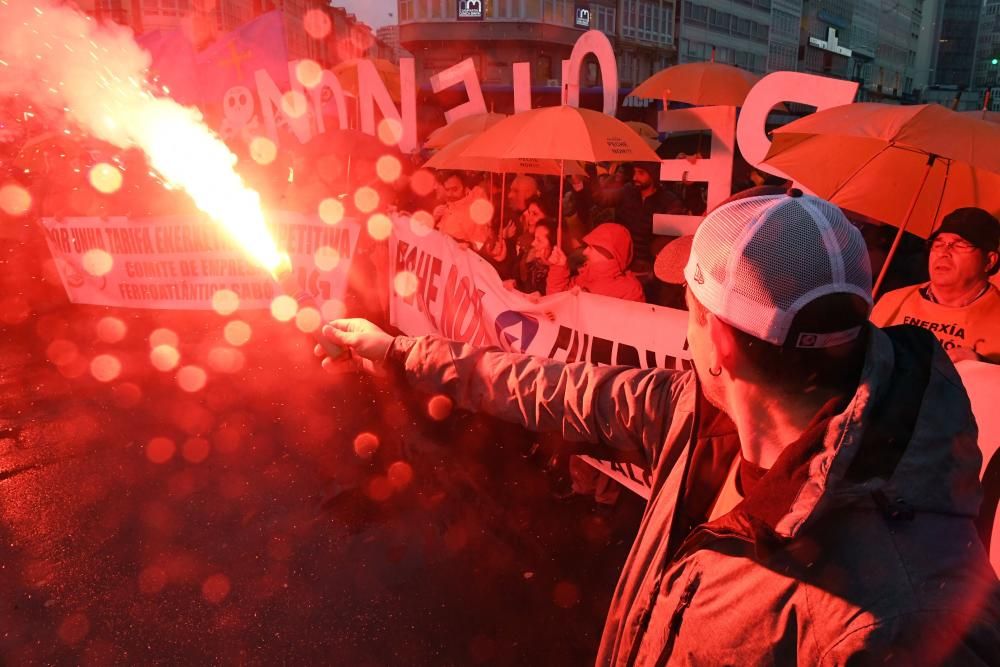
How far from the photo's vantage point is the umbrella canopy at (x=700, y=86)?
1011cm

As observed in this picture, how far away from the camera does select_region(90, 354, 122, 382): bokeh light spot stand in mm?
7848

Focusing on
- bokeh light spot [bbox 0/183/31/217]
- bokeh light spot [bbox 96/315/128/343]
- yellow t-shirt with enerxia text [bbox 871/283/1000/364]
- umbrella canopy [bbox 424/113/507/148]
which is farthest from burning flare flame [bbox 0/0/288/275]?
bokeh light spot [bbox 0/183/31/217]

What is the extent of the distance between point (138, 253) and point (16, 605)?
284 inches

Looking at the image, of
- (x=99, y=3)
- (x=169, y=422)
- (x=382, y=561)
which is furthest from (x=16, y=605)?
(x=99, y=3)

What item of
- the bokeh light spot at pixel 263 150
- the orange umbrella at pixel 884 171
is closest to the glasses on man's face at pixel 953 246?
the orange umbrella at pixel 884 171

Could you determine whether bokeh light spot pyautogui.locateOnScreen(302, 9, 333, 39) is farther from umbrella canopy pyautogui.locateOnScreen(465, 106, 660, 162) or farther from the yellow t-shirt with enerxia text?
the yellow t-shirt with enerxia text

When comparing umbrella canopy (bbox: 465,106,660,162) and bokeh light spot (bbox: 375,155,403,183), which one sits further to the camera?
bokeh light spot (bbox: 375,155,403,183)

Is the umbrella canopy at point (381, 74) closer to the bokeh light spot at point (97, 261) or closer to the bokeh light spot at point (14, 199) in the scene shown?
the bokeh light spot at point (97, 261)

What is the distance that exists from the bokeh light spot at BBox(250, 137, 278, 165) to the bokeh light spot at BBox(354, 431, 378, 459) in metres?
7.46

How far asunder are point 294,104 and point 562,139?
7.55m

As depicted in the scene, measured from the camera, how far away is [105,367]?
8188 mm

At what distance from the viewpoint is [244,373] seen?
7906mm

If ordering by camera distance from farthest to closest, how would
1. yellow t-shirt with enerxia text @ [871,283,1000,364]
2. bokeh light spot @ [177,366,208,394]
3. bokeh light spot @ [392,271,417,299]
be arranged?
bokeh light spot @ [392,271,417,299] → bokeh light spot @ [177,366,208,394] → yellow t-shirt with enerxia text @ [871,283,1000,364]

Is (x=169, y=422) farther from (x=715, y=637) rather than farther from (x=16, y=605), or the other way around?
(x=715, y=637)
